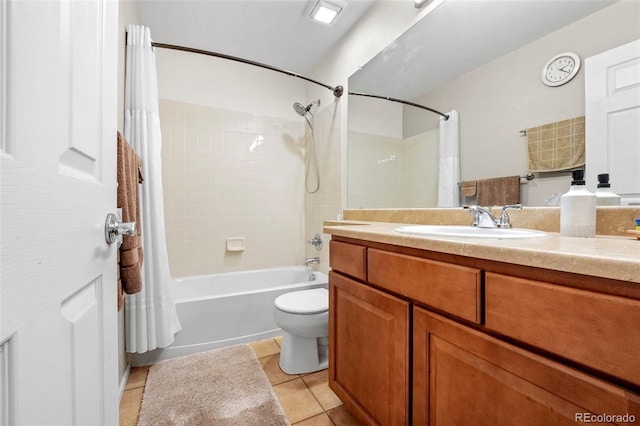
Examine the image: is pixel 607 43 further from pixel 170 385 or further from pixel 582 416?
pixel 170 385

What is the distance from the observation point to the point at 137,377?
4.97ft

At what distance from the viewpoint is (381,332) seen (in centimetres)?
93

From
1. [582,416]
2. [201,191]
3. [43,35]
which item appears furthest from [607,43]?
[201,191]

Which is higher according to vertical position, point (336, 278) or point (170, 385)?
point (336, 278)

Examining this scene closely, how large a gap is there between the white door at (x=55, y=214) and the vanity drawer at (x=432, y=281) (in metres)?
0.79

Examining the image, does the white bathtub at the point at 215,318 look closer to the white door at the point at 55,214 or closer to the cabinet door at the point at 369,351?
the cabinet door at the point at 369,351

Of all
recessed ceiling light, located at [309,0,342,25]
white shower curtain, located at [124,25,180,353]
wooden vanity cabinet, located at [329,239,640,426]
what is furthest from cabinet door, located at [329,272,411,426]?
recessed ceiling light, located at [309,0,342,25]

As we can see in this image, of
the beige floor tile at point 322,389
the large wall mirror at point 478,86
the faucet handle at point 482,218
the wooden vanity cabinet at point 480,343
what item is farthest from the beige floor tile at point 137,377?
the faucet handle at point 482,218

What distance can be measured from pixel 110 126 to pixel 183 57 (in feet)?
6.63

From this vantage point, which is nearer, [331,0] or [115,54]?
[115,54]

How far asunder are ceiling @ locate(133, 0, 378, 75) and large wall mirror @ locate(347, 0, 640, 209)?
483 millimetres

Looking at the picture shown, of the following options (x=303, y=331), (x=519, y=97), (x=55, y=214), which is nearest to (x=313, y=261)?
(x=303, y=331)

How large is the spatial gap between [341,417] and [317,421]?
11 centimetres

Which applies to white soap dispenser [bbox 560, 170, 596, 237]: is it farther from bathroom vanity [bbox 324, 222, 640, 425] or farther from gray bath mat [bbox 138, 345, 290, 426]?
gray bath mat [bbox 138, 345, 290, 426]
